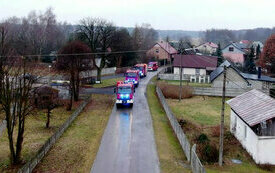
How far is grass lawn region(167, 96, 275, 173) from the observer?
2010 centimetres

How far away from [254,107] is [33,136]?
57.4 ft

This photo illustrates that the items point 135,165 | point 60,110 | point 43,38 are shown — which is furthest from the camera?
point 43,38

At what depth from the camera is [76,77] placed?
39.7m

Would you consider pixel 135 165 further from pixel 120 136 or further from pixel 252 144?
pixel 252 144

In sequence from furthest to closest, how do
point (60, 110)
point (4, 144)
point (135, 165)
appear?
point (60, 110) → point (4, 144) → point (135, 165)

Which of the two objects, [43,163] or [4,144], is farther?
[4,144]

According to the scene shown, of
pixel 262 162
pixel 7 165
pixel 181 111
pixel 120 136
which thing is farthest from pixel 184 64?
pixel 7 165

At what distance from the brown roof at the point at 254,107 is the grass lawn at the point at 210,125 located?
2.33 m

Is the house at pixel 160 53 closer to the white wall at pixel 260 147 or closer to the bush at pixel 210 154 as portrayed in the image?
the white wall at pixel 260 147

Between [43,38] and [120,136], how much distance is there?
58272mm

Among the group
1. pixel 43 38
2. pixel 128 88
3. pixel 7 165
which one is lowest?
pixel 7 165

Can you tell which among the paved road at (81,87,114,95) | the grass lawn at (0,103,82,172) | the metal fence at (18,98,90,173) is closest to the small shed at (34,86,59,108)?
the grass lawn at (0,103,82,172)

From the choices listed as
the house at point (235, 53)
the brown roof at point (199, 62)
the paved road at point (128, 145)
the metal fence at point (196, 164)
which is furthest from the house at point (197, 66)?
the metal fence at point (196, 164)

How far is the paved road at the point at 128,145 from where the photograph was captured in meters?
19.5
